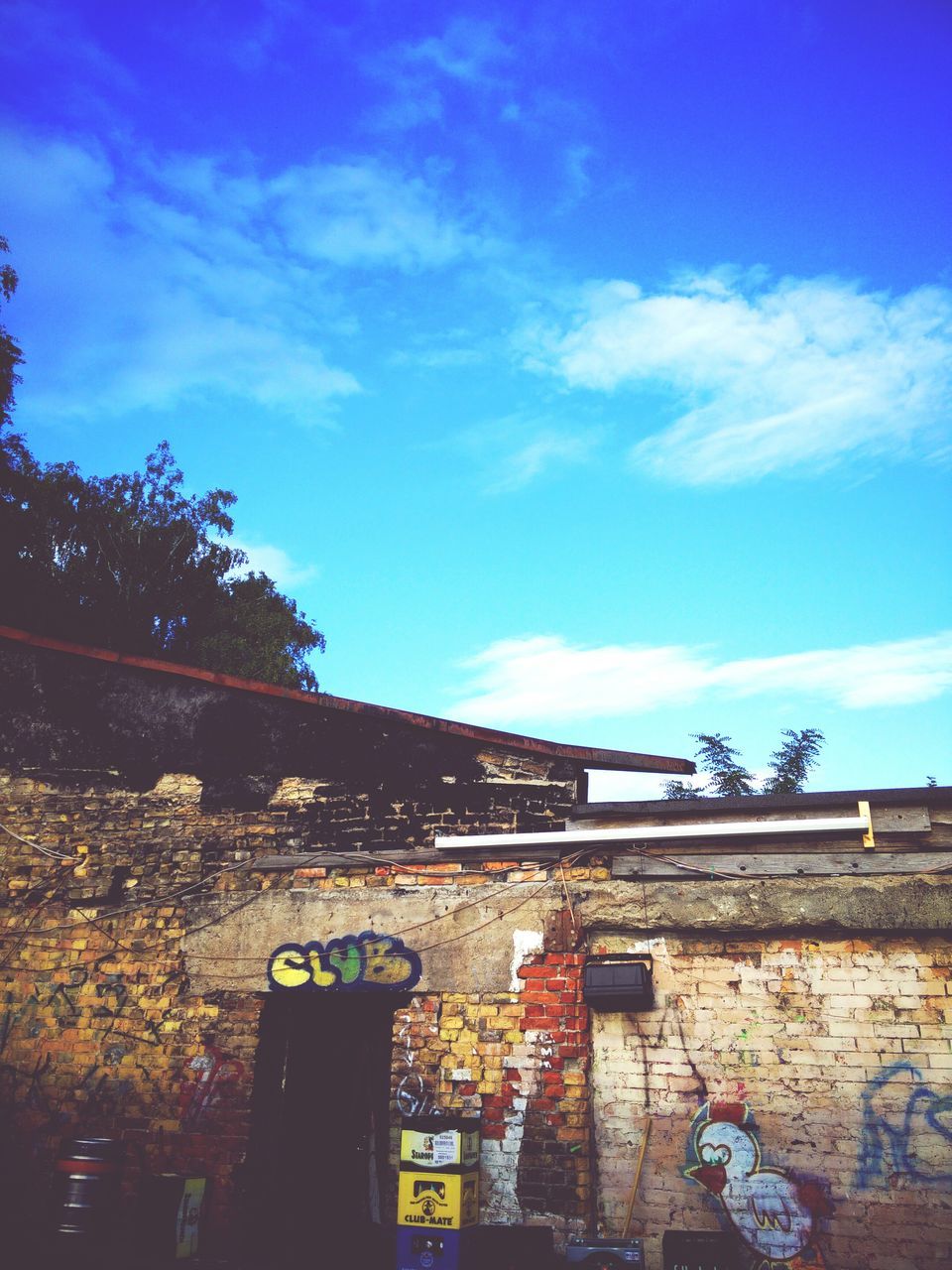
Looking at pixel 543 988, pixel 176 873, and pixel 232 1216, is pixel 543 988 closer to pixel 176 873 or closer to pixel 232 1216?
pixel 232 1216

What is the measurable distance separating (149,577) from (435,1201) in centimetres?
1999

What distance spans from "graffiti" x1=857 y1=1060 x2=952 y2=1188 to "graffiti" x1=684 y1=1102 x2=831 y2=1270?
0.37m

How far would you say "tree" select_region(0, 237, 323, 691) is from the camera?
21.8 meters

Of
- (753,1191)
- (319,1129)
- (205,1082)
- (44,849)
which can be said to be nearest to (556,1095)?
(753,1191)

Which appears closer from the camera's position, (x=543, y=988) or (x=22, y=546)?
(x=543, y=988)

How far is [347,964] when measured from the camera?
253 inches

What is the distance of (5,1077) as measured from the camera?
6629 mm

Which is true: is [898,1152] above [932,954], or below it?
below

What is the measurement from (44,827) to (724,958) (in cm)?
563

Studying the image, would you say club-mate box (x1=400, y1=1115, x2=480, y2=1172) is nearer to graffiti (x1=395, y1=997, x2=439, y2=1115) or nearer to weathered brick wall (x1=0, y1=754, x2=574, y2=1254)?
graffiti (x1=395, y1=997, x2=439, y2=1115)

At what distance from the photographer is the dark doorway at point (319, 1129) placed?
6.23 metres

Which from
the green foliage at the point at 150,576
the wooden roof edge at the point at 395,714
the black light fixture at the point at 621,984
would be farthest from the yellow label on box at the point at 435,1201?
the green foliage at the point at 150,576

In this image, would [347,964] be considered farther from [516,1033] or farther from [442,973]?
[516,1033]

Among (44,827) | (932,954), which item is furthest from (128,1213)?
(932,954)
